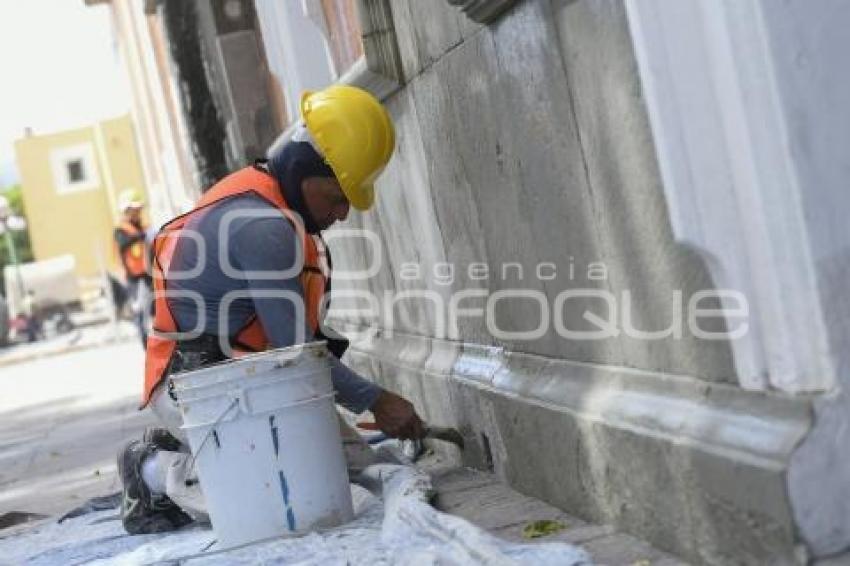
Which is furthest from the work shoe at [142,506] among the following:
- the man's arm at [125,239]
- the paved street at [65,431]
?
the man's arm at [125,239]

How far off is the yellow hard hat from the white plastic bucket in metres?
0.58

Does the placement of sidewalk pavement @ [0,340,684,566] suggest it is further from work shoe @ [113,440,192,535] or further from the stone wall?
work shoe @ [113,440,192,535]

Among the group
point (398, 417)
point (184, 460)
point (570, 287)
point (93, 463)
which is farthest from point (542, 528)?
point (93, 463)

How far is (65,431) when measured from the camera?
35.9 ft

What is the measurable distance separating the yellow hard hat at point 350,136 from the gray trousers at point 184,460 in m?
0.87

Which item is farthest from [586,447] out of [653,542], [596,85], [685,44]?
[685,44]

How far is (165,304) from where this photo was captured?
492 centimetres

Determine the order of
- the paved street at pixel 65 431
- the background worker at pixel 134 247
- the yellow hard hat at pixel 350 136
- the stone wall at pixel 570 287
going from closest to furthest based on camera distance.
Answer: the stone wall at pixel 570 287, the yellow hard hat at pixel 350 136, the paved street at pixel 65 431, the background worker at pixel 134 247

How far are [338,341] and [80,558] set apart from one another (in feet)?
3.77

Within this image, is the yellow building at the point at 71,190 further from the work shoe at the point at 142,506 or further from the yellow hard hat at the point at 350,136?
the yellow hard hat at the point at 350,136

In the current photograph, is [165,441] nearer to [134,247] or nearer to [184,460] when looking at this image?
[184,460]

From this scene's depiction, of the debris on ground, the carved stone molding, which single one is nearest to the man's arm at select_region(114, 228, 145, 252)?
the carved stone molding

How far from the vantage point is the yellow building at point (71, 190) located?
55500mm

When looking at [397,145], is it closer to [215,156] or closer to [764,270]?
[764,270]
